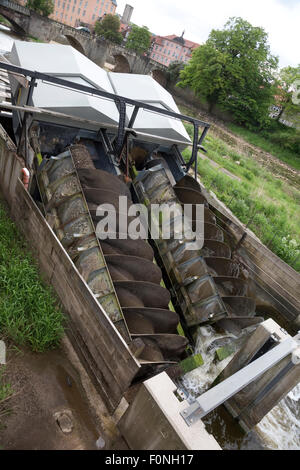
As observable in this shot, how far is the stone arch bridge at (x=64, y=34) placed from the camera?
3338 cm

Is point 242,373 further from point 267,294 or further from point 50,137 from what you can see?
point 50,137

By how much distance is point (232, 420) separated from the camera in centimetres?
489

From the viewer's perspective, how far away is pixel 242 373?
10.1 ft

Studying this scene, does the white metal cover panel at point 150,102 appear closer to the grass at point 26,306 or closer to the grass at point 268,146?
the grass at point 26,306

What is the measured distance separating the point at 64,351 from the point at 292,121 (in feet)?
116

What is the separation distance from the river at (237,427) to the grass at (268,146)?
25514 mm

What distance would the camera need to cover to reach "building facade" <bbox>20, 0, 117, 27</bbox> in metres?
65.6

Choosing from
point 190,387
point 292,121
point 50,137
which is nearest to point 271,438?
point 190,387

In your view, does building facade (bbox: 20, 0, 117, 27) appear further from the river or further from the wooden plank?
the river

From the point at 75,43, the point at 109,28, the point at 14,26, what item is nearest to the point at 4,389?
the point at 75,43

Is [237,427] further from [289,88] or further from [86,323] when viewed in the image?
[289,88]

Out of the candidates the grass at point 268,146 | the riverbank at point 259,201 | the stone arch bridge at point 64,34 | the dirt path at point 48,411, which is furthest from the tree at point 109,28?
the dirt path at point 48,411

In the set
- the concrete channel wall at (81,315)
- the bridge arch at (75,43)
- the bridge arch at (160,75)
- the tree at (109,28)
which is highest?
the tree at (109,28)

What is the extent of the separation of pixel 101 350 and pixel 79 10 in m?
83.3
